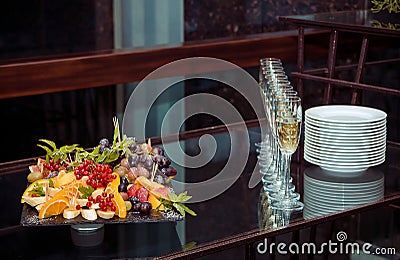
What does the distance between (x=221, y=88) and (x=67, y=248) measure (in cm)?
318

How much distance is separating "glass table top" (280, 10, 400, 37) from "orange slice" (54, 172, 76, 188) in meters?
1.52

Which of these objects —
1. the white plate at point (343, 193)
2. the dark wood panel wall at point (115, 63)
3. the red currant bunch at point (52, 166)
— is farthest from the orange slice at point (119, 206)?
the dark wood panel wall at point (115, 63)

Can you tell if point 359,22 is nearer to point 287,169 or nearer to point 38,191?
point 287,169

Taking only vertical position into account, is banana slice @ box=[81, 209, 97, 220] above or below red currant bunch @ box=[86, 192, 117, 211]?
below

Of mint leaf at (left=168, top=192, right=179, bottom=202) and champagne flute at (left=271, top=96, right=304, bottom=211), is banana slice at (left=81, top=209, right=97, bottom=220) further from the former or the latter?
champagne flute at (left=271, top=96, right=304, bottom=211)

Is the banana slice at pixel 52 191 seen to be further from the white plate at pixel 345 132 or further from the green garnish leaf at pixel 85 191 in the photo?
the white plate at pixel 345 132

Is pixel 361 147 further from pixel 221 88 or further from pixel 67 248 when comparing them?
pixel 221 88

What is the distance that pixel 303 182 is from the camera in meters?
2.04

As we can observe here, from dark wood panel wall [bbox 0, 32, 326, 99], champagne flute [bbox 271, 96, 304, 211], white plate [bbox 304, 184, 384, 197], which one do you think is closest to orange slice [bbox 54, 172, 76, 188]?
champagne flute [bbox 271, 96, 304, 211]

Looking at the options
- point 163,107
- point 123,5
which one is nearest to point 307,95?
point 163,107

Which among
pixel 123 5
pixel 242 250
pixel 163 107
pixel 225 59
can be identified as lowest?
pixel 242 250

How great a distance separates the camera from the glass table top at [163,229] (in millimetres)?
1640

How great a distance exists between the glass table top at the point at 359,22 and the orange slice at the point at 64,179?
1.52 metres

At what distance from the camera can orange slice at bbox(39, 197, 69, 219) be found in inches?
68.2
